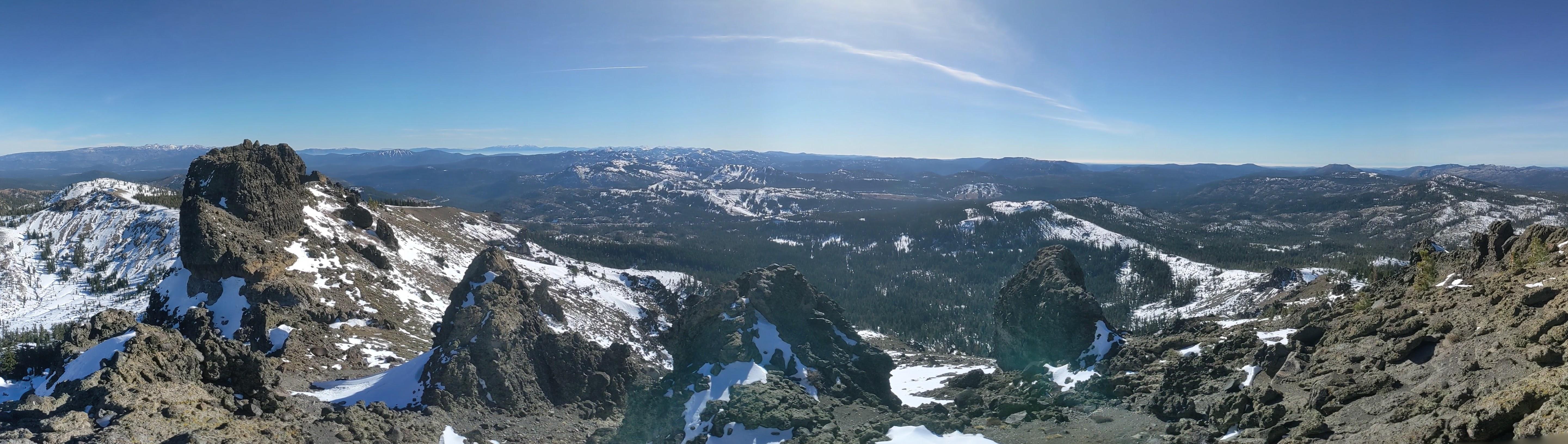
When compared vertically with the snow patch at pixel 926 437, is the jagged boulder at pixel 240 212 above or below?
above

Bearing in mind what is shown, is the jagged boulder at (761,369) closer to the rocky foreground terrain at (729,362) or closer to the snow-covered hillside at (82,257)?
the rocky foreground terrain at (729,362)

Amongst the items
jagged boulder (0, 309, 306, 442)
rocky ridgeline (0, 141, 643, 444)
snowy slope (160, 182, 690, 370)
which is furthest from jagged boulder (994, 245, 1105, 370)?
jagged boulder (0, 309, 306, 442)

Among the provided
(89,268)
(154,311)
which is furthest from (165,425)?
(89,268)

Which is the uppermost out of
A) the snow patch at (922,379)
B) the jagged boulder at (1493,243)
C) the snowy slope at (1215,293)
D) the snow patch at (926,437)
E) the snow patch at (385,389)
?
the jagged boulder at (1493,243)

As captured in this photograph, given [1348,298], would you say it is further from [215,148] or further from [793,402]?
[215,148]

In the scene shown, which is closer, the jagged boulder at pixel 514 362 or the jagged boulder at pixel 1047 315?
the jagged boulder at pixel 514 362

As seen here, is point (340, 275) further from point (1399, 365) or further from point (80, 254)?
point (1399, 365)

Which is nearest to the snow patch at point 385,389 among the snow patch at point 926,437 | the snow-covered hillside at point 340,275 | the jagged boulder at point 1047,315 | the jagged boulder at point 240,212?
the snow-covered hillside at point 340,275
